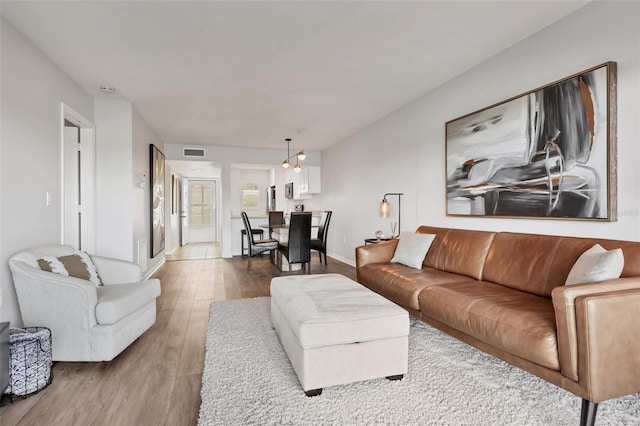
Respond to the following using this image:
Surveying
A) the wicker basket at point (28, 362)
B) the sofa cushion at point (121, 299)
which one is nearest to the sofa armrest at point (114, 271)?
the sofa cushion at point (121, 299)

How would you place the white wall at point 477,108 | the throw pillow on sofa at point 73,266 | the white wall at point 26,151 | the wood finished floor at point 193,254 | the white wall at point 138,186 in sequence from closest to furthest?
the white wall at point 477,108 < the white wall at point 26,151 < the throw pillow on sofa at point 73,266 < the white wall at point 138,186 < the wood finished floor at point 193,254

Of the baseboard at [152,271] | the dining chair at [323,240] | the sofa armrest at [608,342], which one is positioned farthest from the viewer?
the dining chair at [323,240]

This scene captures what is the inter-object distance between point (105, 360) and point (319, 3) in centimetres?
286

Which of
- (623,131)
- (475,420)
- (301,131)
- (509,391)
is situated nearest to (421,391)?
(475,420)

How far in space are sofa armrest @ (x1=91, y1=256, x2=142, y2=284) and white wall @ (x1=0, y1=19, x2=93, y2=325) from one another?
46 cm

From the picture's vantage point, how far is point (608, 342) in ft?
4.82

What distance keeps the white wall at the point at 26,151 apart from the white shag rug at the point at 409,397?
1.65 metres

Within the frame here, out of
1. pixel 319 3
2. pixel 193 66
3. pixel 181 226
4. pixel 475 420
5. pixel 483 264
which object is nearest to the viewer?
pixel 475 420

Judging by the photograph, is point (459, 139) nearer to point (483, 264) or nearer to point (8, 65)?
point (483, 264)

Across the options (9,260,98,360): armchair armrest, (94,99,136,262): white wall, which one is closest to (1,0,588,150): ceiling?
(94,99,136,262): white wall

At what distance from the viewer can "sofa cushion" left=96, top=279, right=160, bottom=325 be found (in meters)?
2.20

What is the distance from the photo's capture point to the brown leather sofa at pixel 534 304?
1469mm

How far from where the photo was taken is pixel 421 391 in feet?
6.09

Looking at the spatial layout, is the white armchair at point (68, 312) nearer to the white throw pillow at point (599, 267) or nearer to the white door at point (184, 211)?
the white throw pillow at point (599, 267)
